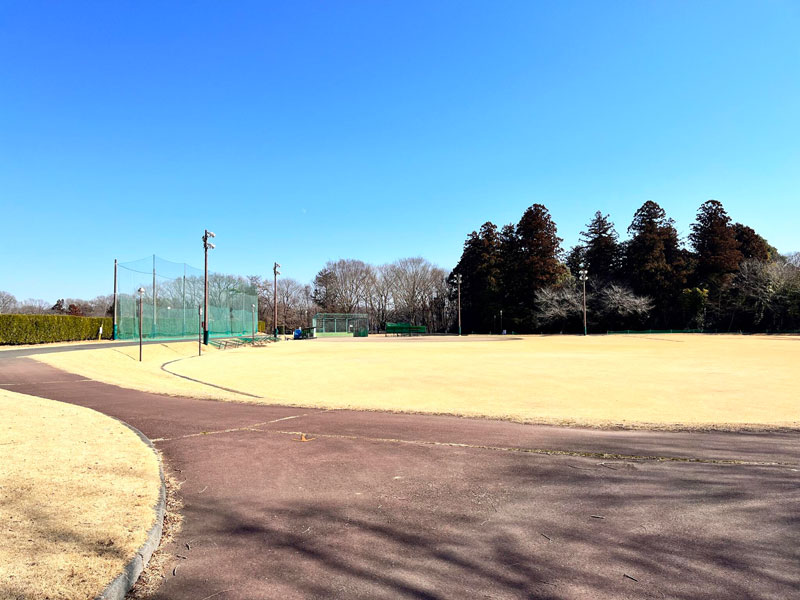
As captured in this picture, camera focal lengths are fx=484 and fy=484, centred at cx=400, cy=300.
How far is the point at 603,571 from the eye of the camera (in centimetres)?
329

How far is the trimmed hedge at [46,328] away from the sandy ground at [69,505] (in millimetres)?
30967

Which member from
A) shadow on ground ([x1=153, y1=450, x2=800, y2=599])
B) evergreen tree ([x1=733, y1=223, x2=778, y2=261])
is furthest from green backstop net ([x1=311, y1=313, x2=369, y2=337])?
shadow on ground ([x1=153, y1=450, x2=800, y2=599])

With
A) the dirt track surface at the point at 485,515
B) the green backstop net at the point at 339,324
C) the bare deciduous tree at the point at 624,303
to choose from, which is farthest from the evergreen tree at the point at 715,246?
the dirt track surface at the point at 485,515

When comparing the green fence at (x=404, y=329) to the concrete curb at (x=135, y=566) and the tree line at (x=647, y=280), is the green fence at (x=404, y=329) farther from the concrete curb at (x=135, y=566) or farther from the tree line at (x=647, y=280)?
the concrete curb at (x=135, y=566)

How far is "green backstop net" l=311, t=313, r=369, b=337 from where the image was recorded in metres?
68.8

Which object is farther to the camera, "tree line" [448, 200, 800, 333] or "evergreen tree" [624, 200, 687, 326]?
"evergreen tree" [624, 200, 687, 326]

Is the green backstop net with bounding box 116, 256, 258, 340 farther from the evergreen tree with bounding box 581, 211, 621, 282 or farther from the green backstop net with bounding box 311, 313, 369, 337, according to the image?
the evergreen tree with bounding box 581, 211, 621, 282

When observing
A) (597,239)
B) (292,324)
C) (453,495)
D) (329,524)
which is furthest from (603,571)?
(292,324)

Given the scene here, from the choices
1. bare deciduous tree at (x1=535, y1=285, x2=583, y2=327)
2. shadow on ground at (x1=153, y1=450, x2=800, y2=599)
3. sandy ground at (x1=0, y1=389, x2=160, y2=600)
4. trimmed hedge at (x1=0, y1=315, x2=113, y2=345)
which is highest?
bare deciduous tree at (x1=535, y1=285, x2=583, y2=327)

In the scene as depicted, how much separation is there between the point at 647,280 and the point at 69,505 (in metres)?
74.3

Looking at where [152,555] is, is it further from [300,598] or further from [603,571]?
[603,571]

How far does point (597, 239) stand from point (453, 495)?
80432 mm

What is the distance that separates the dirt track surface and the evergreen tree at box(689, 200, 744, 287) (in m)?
69.1

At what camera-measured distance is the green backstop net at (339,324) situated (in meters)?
68.8
